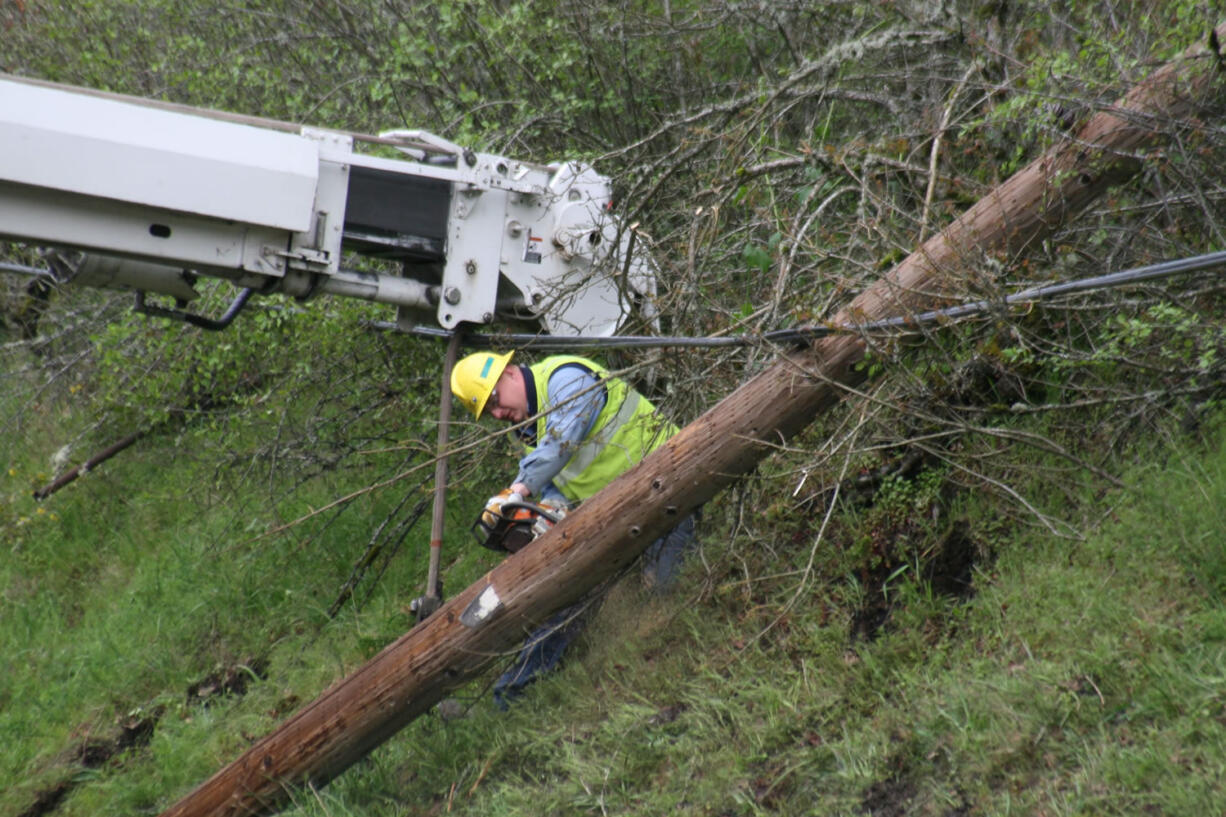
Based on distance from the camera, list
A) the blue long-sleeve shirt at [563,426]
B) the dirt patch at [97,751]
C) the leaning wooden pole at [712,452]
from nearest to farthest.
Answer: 1. the leaning wooden pole at [712,452]
2. the blue long-sleeve shirt at [563,426]
3. the dirt patch at [97,751]

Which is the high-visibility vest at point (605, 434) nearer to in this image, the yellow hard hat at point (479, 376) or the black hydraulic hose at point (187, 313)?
the yellow hard hat at point (479, 376)

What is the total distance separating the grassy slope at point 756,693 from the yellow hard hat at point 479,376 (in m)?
1.17

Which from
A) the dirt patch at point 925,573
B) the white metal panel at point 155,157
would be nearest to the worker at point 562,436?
the dirt patch at point 925,573

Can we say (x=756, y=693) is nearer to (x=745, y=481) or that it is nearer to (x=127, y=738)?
(x=745, y=481)

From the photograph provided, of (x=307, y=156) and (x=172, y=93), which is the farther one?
(x=172, y=93)

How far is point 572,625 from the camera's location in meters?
5.57

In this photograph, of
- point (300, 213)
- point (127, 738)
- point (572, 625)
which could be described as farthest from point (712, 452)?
point (127, 738)

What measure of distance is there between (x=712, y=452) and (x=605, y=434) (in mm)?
1044

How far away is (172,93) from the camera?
26.4ft

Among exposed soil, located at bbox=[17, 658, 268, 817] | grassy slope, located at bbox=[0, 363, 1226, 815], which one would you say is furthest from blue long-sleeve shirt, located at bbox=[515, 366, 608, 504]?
exposed soil, located at bbox=[17, 658, 268, 817]

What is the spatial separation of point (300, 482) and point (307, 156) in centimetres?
280

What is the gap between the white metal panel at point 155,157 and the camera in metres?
4.02

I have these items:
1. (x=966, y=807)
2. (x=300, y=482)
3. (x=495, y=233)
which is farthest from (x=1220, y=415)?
(x=300, y=482)

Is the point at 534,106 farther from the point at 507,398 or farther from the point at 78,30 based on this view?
the point at 78,30
